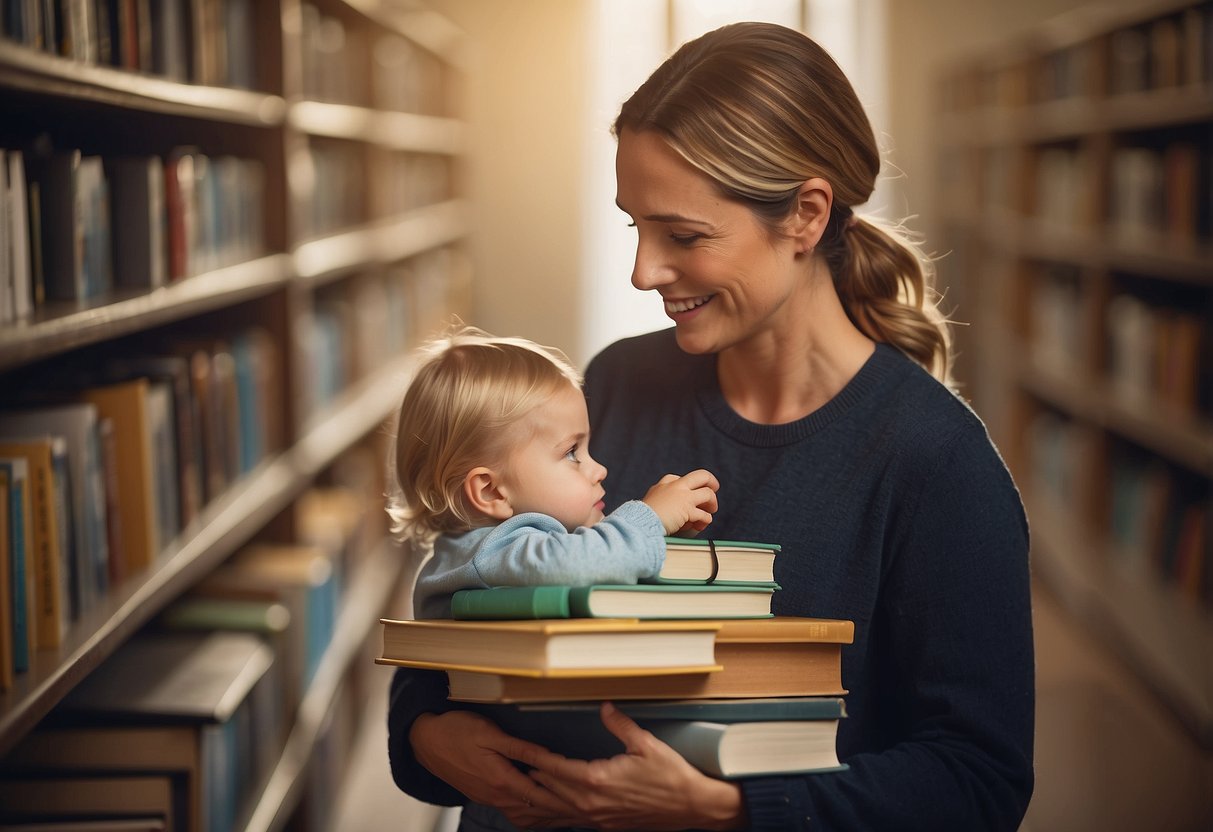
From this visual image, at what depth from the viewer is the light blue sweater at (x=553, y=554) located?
1.18m

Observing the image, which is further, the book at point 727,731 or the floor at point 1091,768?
the floor at point 1091,768

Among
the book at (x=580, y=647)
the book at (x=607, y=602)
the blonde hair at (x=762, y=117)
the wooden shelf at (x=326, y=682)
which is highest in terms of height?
the blonde hair at (x=762, y=117)

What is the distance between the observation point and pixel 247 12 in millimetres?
2820

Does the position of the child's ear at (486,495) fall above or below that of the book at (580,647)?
above

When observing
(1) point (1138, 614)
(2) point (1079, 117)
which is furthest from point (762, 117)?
(2) point (1079, 117)

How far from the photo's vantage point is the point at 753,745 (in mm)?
1171

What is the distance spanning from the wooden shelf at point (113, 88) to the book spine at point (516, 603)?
781 millimetres

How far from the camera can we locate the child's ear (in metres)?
1.36

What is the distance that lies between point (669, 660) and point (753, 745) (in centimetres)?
13

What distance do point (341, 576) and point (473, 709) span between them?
2374mm

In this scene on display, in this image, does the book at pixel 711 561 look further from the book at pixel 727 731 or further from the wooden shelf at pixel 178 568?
the wooden shelf at pixel 178 568

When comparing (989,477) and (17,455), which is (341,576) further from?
(989,477)

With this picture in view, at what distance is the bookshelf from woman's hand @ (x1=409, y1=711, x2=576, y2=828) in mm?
467

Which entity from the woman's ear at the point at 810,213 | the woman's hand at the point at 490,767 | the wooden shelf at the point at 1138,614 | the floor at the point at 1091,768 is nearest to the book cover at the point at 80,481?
the woman's hand at the point at 490,767
